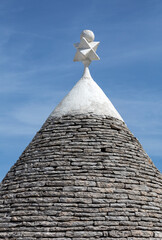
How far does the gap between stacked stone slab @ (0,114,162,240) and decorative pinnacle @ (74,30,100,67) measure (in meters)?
1.89

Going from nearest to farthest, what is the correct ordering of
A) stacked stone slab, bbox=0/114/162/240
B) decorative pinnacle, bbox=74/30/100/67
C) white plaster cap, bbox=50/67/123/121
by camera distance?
stacked stone slab, bbox=0/114/162/240, white plaster cap, bbox=50/67/123/121, decorative pinnacle, bbox=74/30/100/67

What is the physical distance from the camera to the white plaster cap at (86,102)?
9898mm

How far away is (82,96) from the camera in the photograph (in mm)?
10164

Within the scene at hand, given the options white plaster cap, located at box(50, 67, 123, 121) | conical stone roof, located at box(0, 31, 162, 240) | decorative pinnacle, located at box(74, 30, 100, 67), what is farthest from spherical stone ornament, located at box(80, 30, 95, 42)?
conical stone roof, located at box(0, 31, 162, 240)

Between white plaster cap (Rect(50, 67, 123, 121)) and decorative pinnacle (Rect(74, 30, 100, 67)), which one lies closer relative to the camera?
white plaster cap (Rect(50, 67, 123, 121))

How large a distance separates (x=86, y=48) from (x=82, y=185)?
414 cm

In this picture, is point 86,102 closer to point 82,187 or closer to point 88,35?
point 88,35

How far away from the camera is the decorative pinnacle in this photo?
10805 millimetres

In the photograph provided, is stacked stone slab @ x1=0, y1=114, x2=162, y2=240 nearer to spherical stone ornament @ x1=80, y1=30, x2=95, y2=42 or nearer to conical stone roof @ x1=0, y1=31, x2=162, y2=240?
conical stone roof @ x1=0, y1=31, x2=162, y2=240

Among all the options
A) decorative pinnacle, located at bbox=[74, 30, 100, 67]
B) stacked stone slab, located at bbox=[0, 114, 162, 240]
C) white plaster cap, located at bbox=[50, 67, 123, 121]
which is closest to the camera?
stacked stone slab, located at bbox=[0, 114, 162, 240]

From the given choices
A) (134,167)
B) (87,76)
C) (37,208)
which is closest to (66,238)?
(37,208)

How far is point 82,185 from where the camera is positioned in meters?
8.23

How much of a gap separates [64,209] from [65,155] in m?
1.35

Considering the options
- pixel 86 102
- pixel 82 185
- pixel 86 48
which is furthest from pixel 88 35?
pixel 82 185
